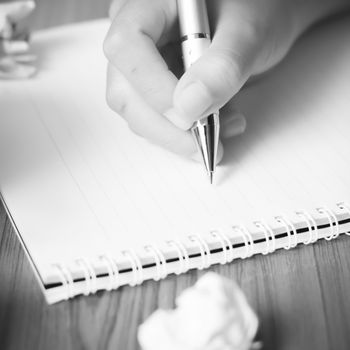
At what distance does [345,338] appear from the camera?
16.7 inches

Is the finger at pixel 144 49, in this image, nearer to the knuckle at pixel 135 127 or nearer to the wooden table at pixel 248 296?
the knuckle at pixel 135 127

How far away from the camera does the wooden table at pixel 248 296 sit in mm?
428

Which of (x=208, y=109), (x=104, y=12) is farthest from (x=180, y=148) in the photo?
(x=104, y=12)

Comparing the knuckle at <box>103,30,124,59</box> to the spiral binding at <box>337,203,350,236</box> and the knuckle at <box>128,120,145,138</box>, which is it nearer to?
the knuckle at <box>128,120,145,138</box>

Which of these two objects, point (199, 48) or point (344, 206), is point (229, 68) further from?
point (344, 206)

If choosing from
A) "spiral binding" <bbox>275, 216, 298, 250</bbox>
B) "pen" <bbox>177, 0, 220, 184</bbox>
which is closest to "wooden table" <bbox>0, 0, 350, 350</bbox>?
"spiral binding" <bbox>275, 216, 298, 250</bbox>

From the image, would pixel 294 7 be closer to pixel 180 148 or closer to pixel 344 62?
pixel 344 62

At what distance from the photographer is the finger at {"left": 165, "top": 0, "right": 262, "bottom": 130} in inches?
19.8

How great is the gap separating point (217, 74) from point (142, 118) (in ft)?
0.35

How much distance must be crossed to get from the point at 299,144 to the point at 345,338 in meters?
0.22

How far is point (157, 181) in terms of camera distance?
1.82 ft

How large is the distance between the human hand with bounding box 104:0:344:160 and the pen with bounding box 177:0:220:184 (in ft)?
0.04

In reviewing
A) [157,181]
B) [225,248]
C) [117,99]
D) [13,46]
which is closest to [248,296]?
[225,248]

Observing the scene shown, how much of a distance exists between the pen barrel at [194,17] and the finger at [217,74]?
15 mm
